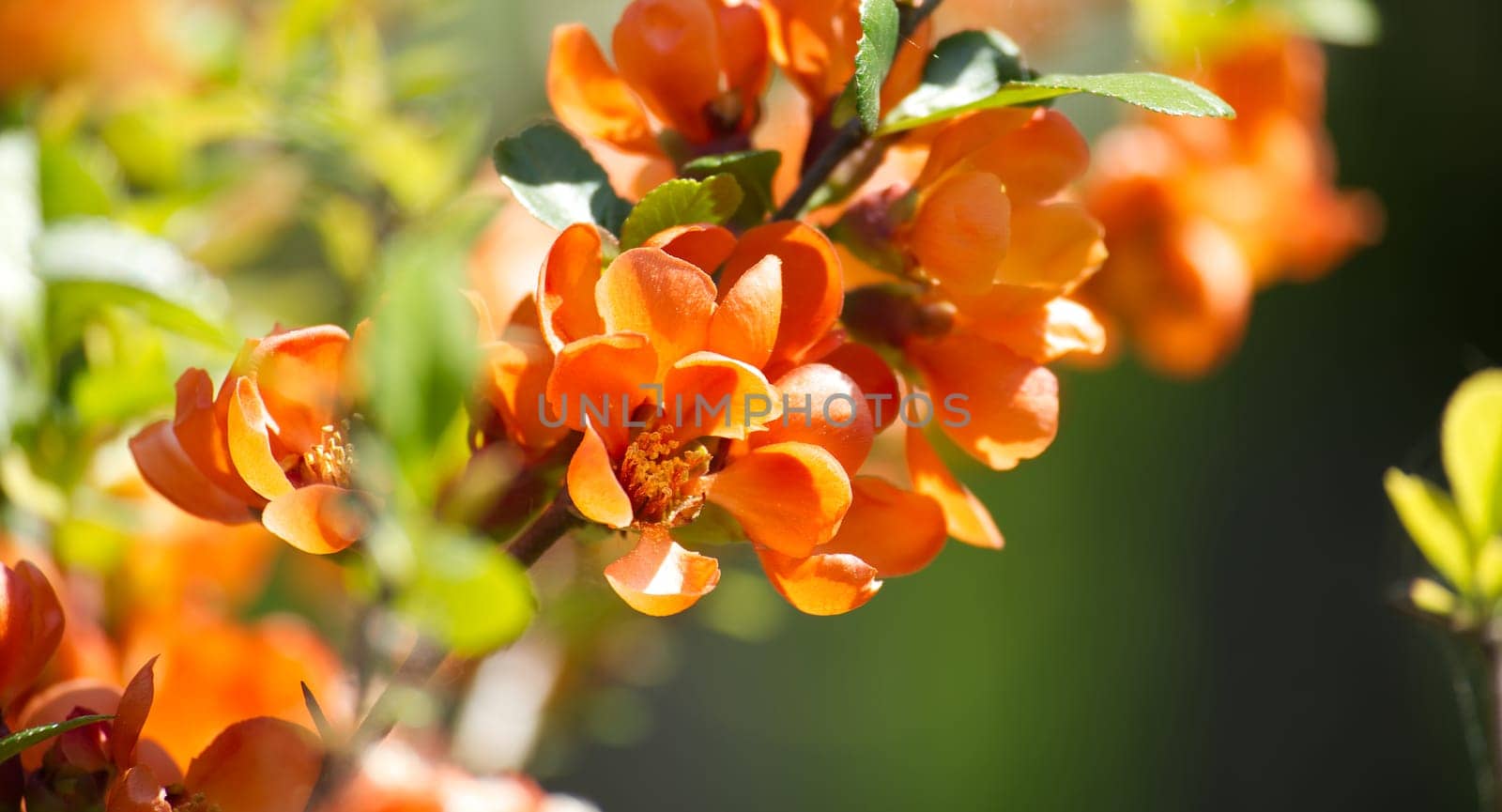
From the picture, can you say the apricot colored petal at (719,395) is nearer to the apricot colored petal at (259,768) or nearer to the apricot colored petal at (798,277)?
the apricot colored petal at (798,277)

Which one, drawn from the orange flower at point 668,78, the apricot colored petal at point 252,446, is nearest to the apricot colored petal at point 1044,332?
the orange flower at point 668,78

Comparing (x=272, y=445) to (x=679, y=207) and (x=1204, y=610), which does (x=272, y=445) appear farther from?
(x=1204, y=610)

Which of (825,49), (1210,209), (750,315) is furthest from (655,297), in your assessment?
(1210,209)

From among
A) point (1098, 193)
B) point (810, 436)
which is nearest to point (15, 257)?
point (810, 436)

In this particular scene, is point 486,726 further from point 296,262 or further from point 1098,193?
point 296,262

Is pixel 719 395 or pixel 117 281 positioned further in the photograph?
pixel 117 281

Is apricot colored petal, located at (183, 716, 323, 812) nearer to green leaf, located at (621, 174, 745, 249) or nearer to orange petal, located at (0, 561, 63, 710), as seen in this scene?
orange petal, located at (0, 561, 63, 710)
